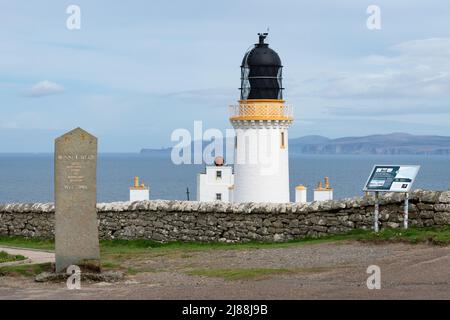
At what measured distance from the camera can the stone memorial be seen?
14273mm

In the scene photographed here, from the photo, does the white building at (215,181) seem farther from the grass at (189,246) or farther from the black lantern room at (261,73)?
the grass at (189,246)

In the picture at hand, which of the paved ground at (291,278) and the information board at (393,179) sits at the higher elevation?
the information board at (393,179)

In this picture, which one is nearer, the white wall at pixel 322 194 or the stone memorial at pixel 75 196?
the stone memorial at pixel 75 196

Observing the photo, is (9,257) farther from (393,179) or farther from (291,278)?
(393,179)

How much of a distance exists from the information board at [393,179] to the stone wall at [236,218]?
489 mm

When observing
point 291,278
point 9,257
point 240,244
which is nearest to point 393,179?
point 240,244

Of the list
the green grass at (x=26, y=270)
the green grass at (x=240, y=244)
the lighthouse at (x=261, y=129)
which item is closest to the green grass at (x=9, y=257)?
the green grass at (x=26, y=270)

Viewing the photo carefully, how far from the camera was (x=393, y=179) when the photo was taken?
1755 centimetres

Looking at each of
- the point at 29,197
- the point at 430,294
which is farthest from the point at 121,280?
the point at 29,197

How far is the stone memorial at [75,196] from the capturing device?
46.8ft

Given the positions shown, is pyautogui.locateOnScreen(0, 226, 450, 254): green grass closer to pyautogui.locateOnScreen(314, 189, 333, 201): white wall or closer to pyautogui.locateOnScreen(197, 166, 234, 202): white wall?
pyautogui.locateOnScreen(197, 166, 234, 202): white wall

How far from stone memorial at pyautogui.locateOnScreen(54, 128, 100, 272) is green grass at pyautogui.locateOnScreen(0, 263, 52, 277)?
0.53 meters

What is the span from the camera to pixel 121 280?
13766mm

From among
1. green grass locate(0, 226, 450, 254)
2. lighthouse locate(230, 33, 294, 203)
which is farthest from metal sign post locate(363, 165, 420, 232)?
lighthouse locate(230, 33, 294, 203)
